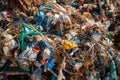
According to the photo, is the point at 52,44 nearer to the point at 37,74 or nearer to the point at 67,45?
the point at 67,45

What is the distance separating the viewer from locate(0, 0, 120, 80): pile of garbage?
15.8ft

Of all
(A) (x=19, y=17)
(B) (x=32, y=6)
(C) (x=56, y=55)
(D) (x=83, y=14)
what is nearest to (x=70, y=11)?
(D) (x=83, y=14)

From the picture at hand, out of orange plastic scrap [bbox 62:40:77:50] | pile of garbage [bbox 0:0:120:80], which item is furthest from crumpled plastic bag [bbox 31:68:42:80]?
orange plastic scrap [bbox 62:40:77:50]

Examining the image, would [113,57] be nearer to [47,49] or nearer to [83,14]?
[47,49]

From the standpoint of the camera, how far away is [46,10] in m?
5.81

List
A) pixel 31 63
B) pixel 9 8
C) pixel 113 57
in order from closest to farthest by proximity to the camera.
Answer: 1. pixel 31 63
2. pixel 113 57
3. pixel 9 8

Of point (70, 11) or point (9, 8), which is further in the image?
point (70, 11)

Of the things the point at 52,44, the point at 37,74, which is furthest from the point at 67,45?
the point at 37,74

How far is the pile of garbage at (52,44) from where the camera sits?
4.81 metres

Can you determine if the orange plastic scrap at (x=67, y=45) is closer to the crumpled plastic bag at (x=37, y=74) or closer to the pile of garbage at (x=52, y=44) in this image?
the pile of garbage at (x=52, y=44)

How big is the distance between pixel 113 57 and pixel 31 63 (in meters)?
1.37

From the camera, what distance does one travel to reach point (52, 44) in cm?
499

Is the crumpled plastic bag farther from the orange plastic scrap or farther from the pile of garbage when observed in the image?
the orange plastic scrap

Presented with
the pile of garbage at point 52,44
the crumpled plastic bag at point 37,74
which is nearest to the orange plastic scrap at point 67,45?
the pile of garbage at point 52,44
